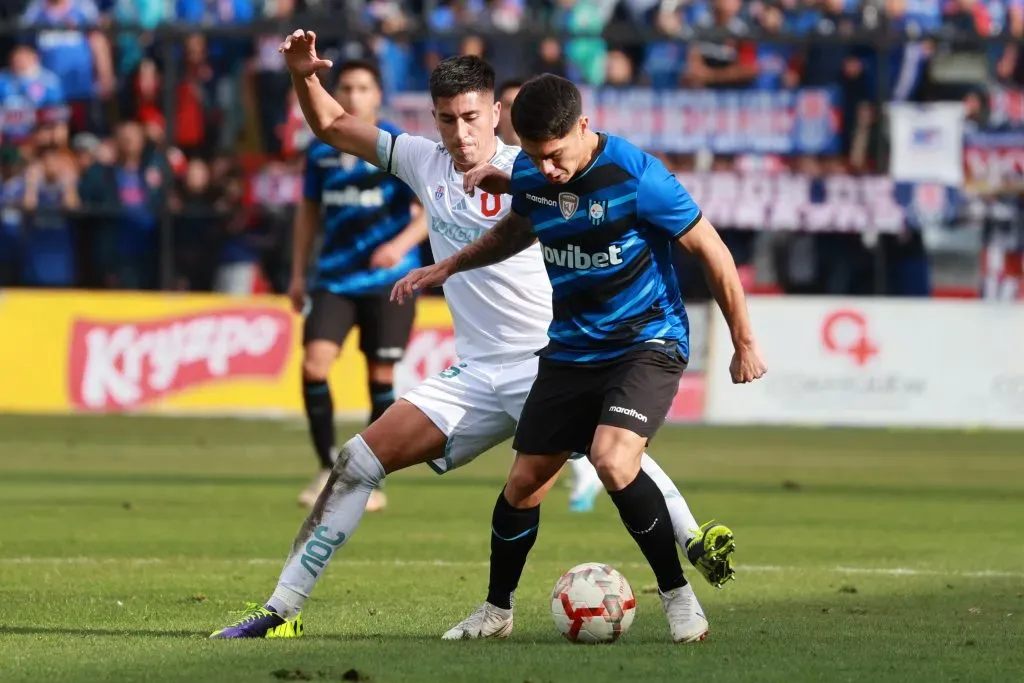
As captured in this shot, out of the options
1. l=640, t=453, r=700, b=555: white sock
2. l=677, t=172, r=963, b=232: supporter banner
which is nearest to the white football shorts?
l=640, t=453, r=700, b=555: white sock

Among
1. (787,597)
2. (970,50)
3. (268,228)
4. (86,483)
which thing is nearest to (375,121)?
(86,483)

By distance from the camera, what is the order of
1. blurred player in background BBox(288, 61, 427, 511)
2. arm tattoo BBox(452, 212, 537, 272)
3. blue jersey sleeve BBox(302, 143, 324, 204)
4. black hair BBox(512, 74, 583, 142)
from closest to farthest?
black hair BBox(512, 74, 583, 142) < arm tattoo BBox(452, 212, 537, 272) < blurred player in background BBox(288, 61, 427, 511) < blue jersey sleeve BBox(302, 143, 324, 204)

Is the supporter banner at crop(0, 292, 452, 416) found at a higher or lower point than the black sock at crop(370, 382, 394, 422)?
lower

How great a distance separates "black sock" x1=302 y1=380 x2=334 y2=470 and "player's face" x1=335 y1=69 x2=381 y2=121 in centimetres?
168

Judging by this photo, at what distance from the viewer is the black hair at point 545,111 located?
6.00 m

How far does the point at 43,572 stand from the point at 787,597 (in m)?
3.13

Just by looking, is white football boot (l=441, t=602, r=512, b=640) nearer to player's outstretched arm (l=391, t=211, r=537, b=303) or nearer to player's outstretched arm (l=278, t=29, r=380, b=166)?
player's outstretched arm (l=391, t=211, r=537, b=303)

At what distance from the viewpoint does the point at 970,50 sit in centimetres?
1934

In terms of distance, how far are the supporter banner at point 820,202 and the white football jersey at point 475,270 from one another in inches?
472

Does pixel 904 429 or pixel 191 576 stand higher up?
pixel 191 576

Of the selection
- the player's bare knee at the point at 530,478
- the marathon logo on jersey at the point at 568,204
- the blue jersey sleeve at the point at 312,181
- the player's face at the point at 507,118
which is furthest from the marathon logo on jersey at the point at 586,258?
the blue jersey sleeve at the point at 312,181

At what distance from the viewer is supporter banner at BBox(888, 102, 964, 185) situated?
19234mm

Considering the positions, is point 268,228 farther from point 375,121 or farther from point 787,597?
point 787,597

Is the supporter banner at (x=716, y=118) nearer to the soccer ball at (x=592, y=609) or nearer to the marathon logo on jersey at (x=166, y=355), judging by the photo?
the marathon logo on jersey at (x=166, y=355)
